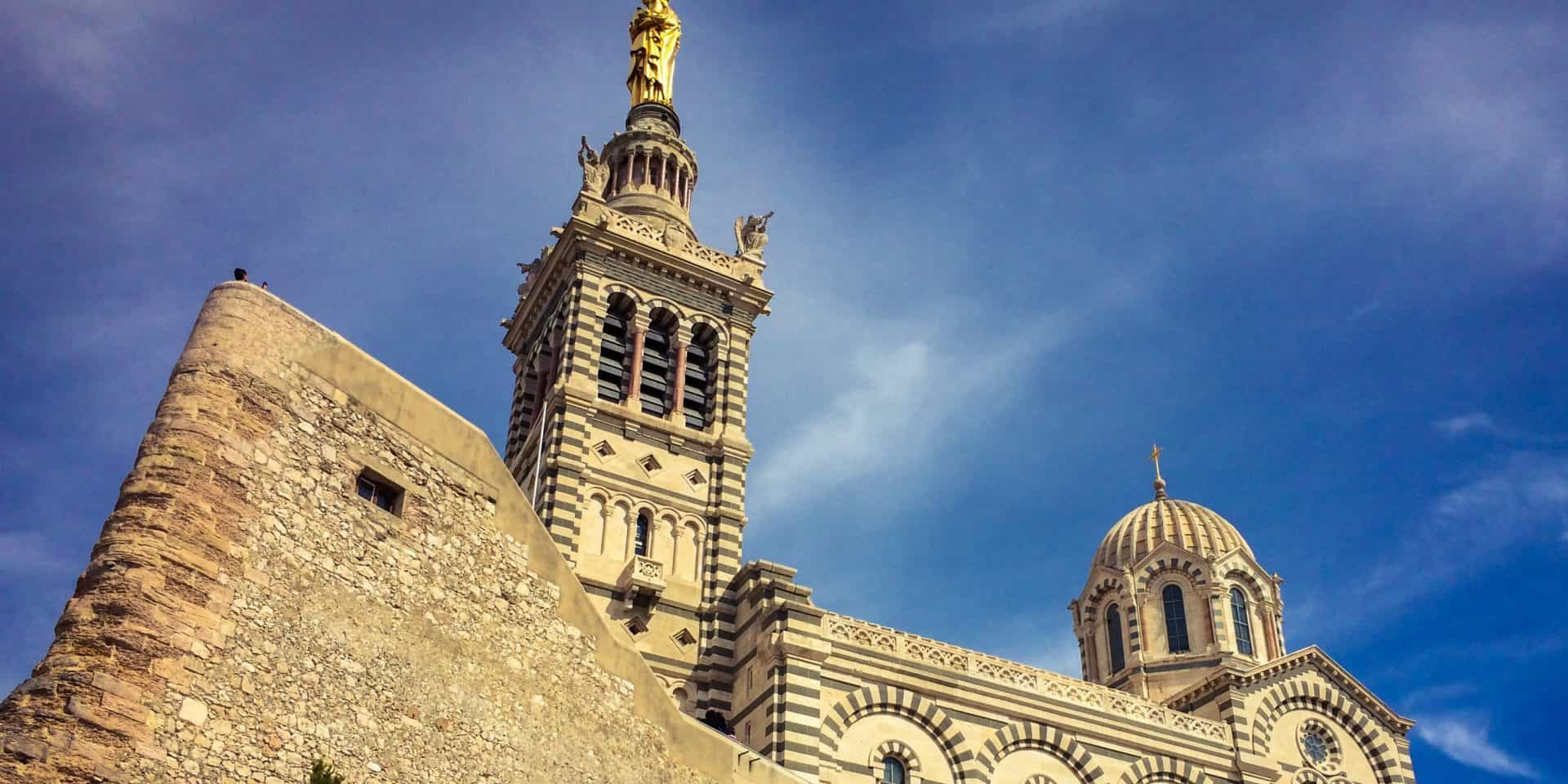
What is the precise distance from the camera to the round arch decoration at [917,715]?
29219 mm

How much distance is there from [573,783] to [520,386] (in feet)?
73.4

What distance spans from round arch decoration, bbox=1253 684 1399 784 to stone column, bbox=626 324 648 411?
17.9 meters

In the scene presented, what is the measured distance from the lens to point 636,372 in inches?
1351

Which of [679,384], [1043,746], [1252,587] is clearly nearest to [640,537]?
[679,384]

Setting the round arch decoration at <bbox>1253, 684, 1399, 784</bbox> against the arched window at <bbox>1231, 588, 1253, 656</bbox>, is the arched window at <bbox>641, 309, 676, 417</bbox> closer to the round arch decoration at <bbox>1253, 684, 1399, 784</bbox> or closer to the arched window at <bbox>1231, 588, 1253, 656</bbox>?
the round arch decoration at <bbox>1253, 684, 1399, 784</bbox>

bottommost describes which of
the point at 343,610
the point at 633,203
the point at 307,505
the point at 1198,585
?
the point at 343,610

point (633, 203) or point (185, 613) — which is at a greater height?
point (633, 203)

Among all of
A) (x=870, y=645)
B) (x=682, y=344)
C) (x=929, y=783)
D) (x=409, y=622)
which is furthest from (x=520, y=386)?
(x=409, y=622)

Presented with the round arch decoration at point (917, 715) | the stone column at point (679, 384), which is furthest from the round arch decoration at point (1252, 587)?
the stone column at point (679, 384)

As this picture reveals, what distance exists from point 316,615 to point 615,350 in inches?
847

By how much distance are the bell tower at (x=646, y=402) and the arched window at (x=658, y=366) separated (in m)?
0.04

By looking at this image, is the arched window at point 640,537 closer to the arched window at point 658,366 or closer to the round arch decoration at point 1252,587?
the arched window at point 658,366

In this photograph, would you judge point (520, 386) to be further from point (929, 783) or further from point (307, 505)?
point (307, 505)

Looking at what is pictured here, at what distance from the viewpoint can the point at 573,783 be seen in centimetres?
1564
